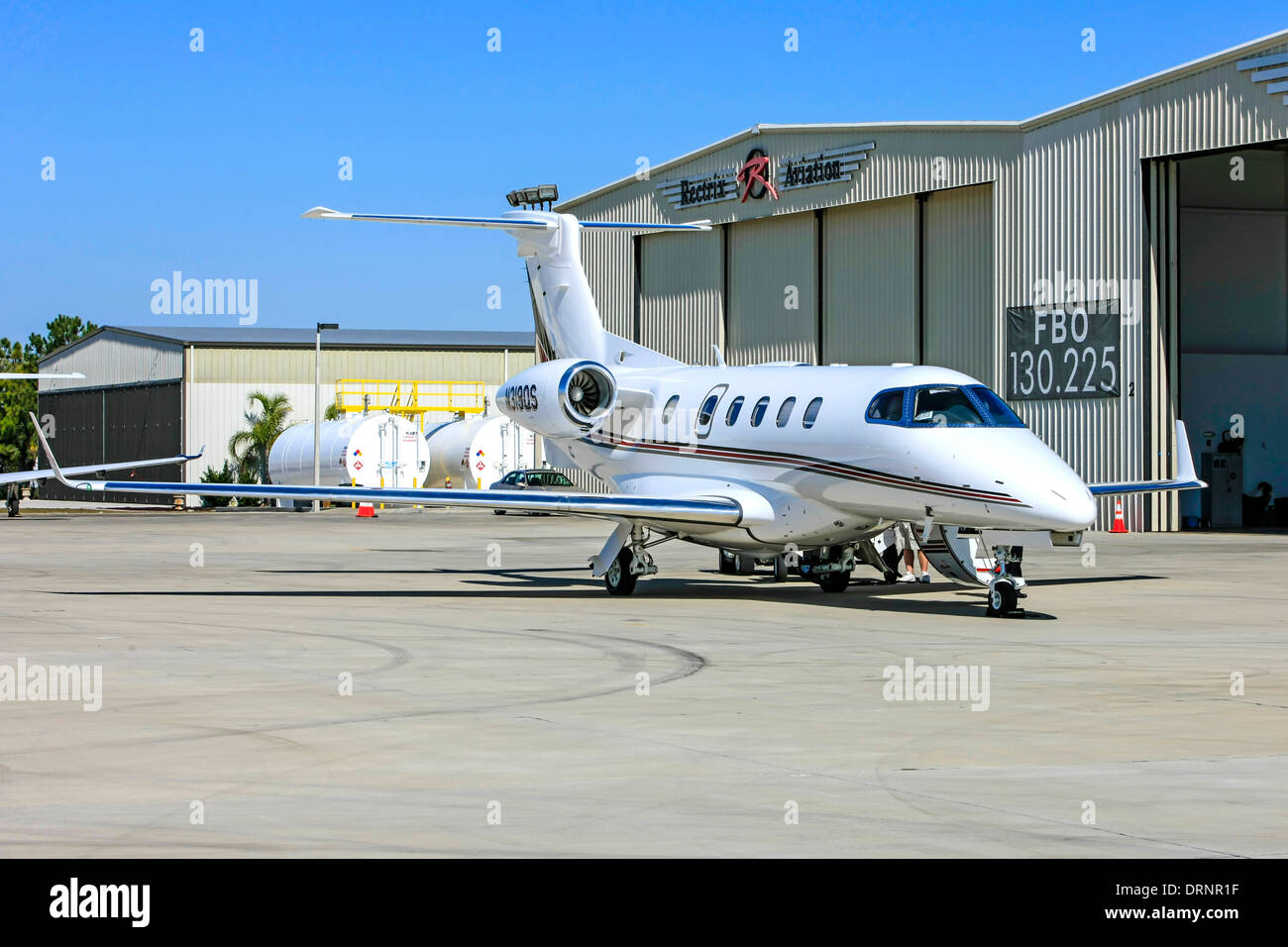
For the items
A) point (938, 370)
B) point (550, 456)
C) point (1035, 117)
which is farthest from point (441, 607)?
point (550, 456)

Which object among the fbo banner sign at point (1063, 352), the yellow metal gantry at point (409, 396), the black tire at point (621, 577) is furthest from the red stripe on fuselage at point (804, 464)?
the yellow metal gantry at point (409, 396)

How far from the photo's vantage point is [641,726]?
412 inches

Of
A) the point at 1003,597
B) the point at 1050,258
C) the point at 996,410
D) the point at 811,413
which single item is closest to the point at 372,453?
the point at 1050,258

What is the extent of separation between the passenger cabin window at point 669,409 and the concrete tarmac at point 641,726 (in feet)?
10.4

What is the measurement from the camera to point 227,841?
6891 mm

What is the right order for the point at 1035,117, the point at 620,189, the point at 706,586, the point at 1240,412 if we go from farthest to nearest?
1. the point at 620,189
2. the point at 1240,412
3. the point at 1035,117
4. the point at 706,586

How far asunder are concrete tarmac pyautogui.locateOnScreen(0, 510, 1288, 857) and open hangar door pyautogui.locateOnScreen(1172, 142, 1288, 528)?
26463 millimetres

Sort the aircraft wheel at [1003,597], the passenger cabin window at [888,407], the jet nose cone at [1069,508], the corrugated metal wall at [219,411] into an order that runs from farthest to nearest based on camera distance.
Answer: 1. the corrugated metal wall at [219,411]
2. the passenger cabin window at [888,407]
3. the aircraft wheel at [1003,597]
4. the jet nose cone at [1069,508]

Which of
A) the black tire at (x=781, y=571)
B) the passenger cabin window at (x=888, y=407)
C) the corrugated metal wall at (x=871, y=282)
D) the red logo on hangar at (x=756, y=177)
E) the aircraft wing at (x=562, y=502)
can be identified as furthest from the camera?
the red logo on hangar at (x=756, y=177)

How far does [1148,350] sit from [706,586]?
21949 millimetres

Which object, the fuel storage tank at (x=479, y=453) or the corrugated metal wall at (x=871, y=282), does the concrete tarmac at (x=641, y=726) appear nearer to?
the corrugated metal wall at (x=871, y=282)

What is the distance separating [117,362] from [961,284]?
202ft

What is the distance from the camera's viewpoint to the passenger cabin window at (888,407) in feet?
64.0

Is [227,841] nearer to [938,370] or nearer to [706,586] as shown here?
[938,370]
